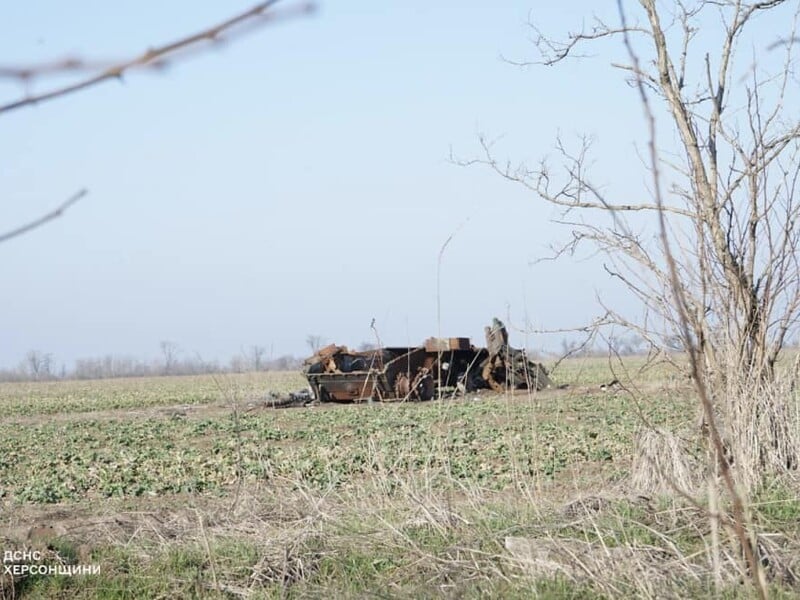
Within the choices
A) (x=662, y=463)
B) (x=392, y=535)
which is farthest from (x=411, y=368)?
(x=392, y=535)

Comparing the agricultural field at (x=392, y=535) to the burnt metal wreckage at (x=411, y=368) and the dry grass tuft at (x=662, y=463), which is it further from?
the burnt metal wreckage at (x=411, y=368)

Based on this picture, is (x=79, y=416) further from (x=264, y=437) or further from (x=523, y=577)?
(x=523, y=577)

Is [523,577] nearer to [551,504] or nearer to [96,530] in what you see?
[551,504]

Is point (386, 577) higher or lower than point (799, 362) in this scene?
lower

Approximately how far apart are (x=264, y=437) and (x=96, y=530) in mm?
9701

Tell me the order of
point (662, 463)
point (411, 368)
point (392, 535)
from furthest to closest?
1. point (411, 368)
2. point (662, 463)
3. point (392, 535)

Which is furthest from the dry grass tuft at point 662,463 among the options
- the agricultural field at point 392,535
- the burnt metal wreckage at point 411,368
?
the burnt metal wreckage at point 411,368

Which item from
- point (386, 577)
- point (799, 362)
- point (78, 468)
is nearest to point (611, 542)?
point (386, 577)

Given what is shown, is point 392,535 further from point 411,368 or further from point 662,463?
point 411,368

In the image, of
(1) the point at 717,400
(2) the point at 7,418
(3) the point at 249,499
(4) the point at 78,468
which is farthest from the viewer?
(2) the point at 7,418

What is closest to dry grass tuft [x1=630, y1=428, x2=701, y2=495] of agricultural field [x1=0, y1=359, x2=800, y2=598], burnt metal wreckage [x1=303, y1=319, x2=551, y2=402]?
agricultural field [x1=0, y1=359, x2=800, y2=598]

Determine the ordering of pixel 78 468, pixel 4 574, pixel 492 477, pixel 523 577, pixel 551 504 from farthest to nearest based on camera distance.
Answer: pixel 78 468 < pixel 492 477 < pixel 551 504 < pixel 4 574 < pixel 523 577

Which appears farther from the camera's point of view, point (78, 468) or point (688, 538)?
point (78, 468)

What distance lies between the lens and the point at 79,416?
28.7 metres
